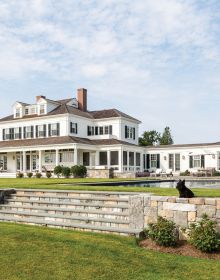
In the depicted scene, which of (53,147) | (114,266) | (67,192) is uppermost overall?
(53,147)

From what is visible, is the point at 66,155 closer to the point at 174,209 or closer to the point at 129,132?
the point at 129,132

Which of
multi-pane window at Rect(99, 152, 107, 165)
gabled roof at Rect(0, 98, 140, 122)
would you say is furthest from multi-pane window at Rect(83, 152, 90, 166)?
gabled roof at Rect(0, 98, 140, 122)

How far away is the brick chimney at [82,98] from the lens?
51.0 metres

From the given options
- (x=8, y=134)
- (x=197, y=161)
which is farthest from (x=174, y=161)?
(x=8, y=134)

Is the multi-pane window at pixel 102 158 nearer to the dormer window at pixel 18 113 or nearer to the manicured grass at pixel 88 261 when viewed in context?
the dormer window at pixel 18 113

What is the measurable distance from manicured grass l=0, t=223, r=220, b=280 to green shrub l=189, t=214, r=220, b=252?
0.48 m

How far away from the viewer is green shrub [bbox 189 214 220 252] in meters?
8.36

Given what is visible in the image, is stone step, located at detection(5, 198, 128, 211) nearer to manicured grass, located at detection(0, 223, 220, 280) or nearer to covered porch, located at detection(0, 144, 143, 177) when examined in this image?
manicured grass, located at detection(0, 223, 220, 280)

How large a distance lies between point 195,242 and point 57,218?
4.76 metres

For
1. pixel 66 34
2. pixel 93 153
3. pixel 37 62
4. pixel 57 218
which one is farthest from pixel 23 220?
pixel 93 153

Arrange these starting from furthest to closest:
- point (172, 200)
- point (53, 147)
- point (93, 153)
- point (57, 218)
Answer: point (93, 153), point (53, 147), point (57, 218), point (172, 200)

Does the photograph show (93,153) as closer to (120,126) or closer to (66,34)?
(120,126)

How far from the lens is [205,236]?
331 inches

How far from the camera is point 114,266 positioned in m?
7.36
